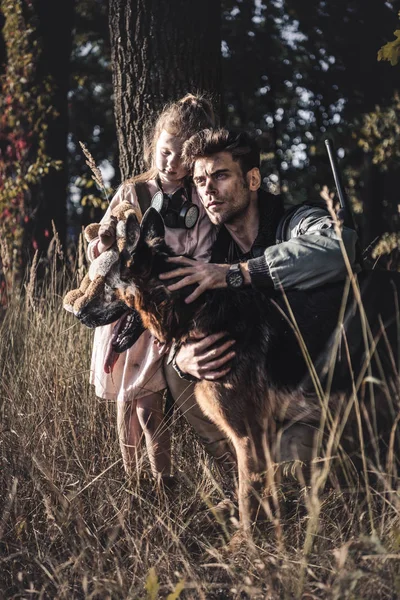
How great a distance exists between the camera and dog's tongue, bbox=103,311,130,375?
3.84m

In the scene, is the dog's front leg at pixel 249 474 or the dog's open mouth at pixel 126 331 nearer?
the dog's front leg at pixel 249 474

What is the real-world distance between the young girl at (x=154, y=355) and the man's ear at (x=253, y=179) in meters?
0.36

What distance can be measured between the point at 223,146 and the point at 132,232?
0.77m

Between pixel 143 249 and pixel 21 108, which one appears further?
pixel 21 108

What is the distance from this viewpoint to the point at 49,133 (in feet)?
30.2

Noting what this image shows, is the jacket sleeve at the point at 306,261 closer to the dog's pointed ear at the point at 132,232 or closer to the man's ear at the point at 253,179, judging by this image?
the man's ear at the point at 253,179

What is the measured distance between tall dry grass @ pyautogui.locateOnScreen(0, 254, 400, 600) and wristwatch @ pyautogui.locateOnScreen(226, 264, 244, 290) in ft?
3.21

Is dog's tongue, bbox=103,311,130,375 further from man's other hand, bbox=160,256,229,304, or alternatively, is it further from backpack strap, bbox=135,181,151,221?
backpack strap, bbox=135,181,151,221

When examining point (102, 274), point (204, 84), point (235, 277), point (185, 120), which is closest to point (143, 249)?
point (102, 274)

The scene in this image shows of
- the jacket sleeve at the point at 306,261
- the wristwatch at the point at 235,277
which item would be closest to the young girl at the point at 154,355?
the wristwatch at the point at 235,277

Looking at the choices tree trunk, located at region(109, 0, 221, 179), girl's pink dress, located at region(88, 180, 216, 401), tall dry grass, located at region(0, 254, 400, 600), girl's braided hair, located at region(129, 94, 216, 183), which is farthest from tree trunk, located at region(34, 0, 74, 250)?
girl's pink dress, located at region(88, 180, 216, 401)

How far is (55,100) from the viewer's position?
9391 millimetres

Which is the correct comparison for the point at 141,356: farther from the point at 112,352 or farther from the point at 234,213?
the point at 234,213

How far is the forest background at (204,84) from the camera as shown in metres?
4.96
